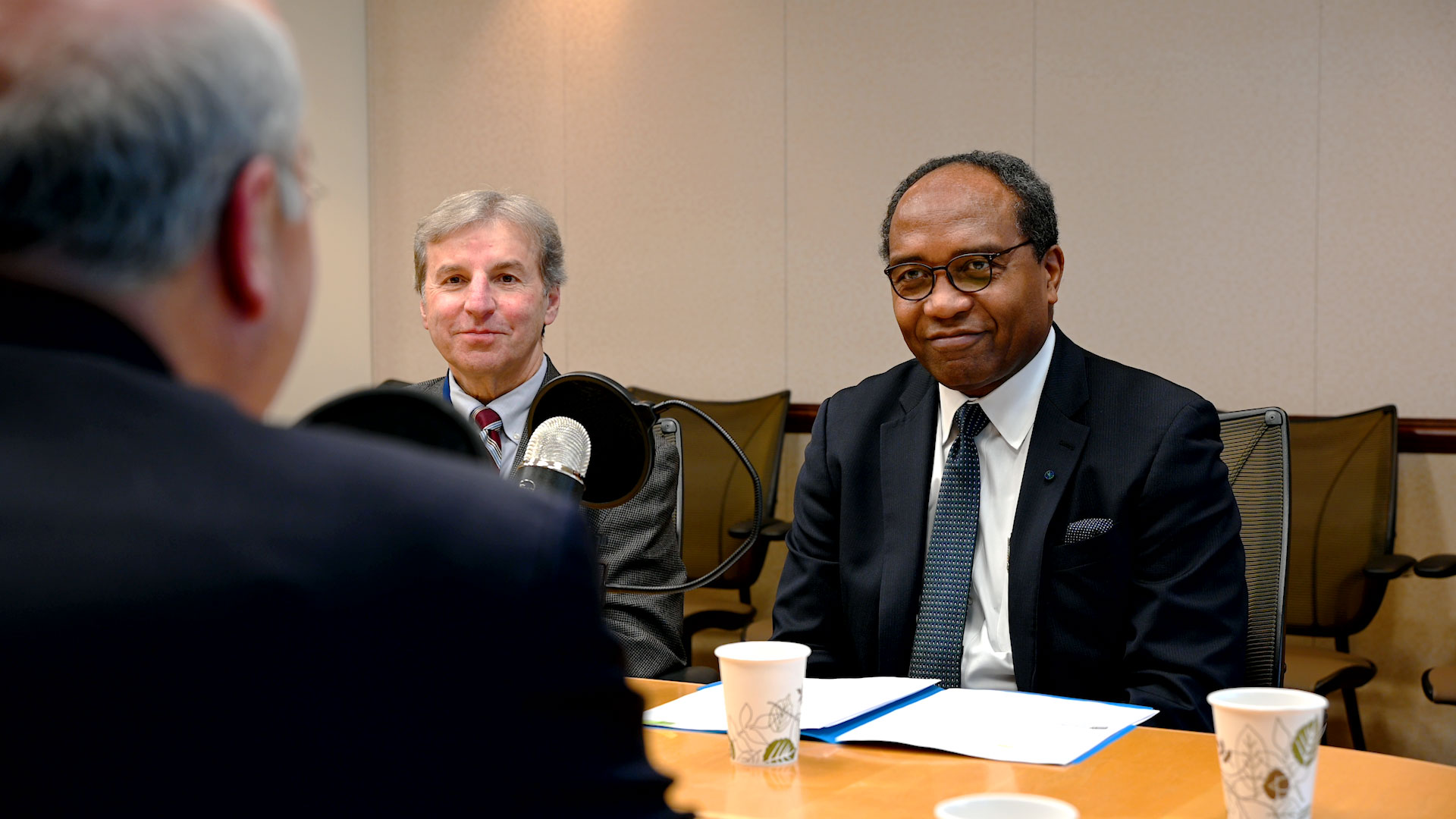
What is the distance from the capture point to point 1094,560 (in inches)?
70.9

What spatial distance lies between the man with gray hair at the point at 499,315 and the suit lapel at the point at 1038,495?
2.08 feet

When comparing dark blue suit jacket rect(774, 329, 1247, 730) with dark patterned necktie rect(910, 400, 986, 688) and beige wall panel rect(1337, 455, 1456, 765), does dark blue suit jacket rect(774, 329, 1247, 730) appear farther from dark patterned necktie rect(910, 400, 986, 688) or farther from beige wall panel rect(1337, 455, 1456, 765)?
beige wall panel rect(1337, 455, 1456, 765)

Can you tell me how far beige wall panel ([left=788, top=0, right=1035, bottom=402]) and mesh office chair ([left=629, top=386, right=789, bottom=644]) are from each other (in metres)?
0.46

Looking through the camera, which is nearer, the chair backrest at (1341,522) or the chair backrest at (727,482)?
the chair backrest at (1341,522)

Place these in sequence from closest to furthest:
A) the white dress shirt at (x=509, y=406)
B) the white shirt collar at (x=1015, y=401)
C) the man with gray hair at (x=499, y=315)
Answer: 1. the white shirt collar at (x=1015, y=401)
2. the man with gray hair at (x=499, y=315)
3. the white dress shirt at (x=509, y=406)

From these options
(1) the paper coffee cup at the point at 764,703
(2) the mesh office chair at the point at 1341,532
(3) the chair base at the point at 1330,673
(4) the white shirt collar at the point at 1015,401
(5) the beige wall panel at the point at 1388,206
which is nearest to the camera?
(1) the paper coffee cup at the point at 764,703

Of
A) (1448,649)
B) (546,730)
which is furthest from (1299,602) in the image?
(546,730)

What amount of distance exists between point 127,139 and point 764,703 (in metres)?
0.88

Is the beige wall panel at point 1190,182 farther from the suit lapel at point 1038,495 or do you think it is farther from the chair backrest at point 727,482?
the suit lapel at point 1038,495

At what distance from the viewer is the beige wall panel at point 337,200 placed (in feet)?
16.3

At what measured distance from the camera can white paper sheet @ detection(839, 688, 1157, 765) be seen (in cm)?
129

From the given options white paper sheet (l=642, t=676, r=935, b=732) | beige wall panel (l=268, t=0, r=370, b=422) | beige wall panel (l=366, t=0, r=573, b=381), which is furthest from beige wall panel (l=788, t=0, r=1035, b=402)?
white paper sheet (l=642, t=676, r=935, b=732)

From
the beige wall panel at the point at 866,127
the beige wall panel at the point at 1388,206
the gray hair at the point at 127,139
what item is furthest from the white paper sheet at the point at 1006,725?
the beige wall panel at the point at 866,127

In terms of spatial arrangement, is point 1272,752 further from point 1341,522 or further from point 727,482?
point 727,482
